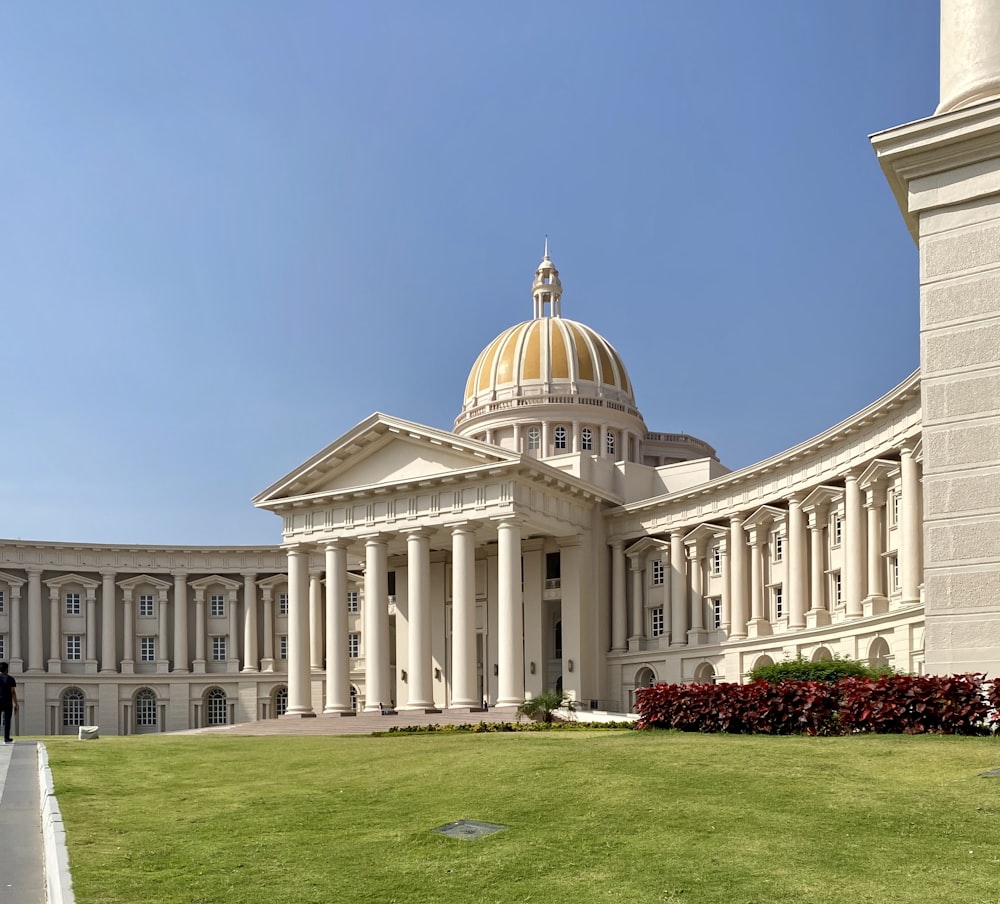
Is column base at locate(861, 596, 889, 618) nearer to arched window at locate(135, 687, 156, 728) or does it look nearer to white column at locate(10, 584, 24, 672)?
arched window at locate(135, 687, 156, 728)

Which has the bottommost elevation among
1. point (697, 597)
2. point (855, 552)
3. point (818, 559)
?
point (697, 597)

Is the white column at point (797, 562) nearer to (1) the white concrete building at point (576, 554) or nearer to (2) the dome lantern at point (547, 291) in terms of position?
(1) the white concrete building at point (576, 554)

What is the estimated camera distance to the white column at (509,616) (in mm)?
56656

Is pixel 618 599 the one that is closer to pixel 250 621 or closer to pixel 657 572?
pixel 657 572

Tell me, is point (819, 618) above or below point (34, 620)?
above

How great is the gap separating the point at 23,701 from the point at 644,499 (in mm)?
39676

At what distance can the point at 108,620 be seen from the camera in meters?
79.5

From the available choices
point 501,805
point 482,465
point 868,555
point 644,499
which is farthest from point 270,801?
point 644,499

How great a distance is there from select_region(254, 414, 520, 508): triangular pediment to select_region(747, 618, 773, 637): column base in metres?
13.4

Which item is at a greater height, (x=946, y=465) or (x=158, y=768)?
(x=946, y=465)

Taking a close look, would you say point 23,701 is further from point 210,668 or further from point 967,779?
point 967,779

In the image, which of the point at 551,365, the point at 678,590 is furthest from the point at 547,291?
the point at 678,590

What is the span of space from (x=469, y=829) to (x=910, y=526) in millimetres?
33139

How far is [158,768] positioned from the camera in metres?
25.1
